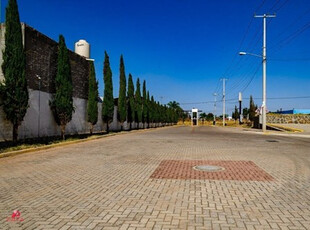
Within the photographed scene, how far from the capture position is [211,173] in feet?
26.4

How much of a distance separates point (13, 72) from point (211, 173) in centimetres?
1040

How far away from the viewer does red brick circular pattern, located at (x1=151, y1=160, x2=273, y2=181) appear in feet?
24.6

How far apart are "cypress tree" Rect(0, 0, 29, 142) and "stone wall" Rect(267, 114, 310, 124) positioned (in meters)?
A: 57.1

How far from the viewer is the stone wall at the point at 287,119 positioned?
62888mm

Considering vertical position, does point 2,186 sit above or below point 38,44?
below

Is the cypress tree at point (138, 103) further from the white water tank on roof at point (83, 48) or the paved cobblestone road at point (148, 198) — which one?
the paved cobblestone road at point (148, 198)

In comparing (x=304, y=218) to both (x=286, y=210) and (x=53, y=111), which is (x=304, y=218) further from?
(x=53, y=111)

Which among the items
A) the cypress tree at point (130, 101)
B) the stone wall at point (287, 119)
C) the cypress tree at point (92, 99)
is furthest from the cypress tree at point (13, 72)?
the stone wall at point (287, 119)

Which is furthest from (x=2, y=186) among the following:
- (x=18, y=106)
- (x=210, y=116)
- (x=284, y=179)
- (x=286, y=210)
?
(x=210, y=116)

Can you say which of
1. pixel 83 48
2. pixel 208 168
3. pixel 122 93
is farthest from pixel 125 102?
pixel 208 168

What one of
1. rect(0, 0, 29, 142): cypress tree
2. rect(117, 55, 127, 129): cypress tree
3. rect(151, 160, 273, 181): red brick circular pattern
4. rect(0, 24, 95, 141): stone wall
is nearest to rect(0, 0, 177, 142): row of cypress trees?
rect(0, 0, 29, 142): cypress tree

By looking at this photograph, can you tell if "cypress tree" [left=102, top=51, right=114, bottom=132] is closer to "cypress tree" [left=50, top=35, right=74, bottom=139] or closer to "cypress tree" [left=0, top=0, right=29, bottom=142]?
"cypress tree" [left=50, top=35, right=74, bottom=139]

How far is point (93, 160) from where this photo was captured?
34.5 feet

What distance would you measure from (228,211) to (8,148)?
35.5 feet
